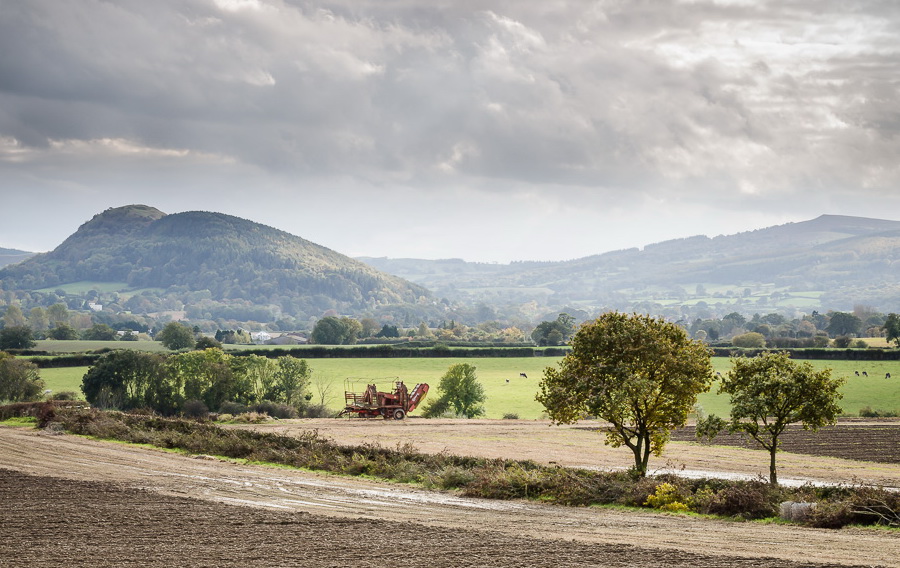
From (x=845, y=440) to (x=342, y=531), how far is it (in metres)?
48.6

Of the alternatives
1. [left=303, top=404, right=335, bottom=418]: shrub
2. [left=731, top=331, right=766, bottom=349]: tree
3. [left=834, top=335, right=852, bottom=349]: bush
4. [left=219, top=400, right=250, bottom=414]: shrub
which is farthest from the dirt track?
[left=731, top=331, right=766, bottom=349]: tree

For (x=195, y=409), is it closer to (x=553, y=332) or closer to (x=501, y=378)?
(x=501, y=378)

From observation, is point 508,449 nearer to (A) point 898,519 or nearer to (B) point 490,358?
(A) point 898,519

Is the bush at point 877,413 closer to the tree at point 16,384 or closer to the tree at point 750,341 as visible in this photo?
the tree at point 750,341

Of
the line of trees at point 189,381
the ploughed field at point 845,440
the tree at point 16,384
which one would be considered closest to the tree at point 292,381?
the line of trees at point 189,381

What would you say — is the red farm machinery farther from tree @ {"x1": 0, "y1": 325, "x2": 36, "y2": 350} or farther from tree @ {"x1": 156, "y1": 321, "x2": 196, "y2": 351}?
tree @ {"x1": 0, "y1": 325, "x2": 36, "y2": 350}

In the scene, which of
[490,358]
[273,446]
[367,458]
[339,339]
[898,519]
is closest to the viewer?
[898,519]

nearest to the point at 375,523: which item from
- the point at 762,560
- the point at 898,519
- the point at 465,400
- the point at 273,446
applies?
the point at 762,560

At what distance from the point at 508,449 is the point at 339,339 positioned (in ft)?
405

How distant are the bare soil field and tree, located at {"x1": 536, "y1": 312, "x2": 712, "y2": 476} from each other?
453 centimetres

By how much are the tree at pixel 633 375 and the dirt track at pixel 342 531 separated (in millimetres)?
6248

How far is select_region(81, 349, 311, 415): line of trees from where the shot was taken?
78312mm

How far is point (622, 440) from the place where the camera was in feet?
117

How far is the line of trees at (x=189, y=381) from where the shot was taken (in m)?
78.3
